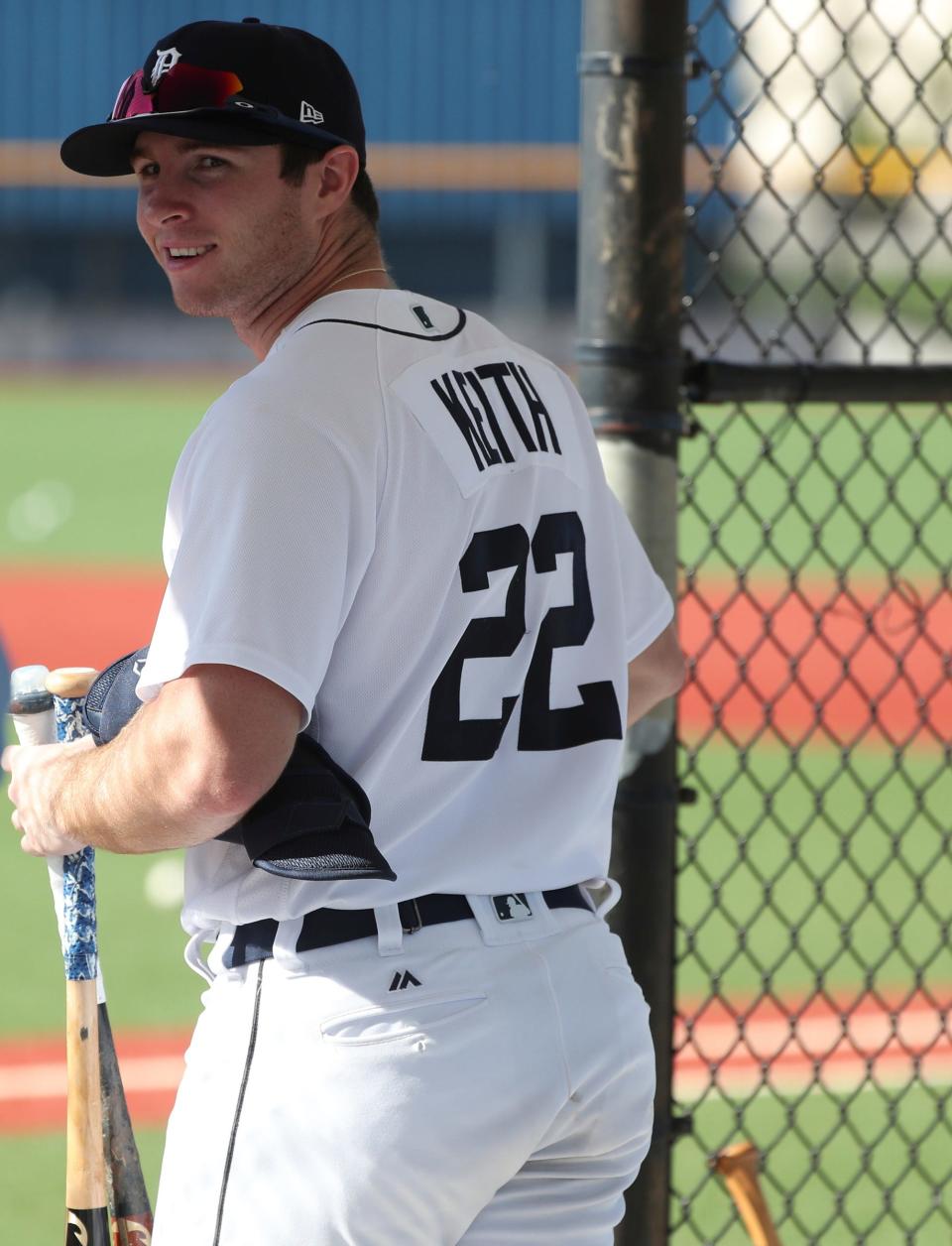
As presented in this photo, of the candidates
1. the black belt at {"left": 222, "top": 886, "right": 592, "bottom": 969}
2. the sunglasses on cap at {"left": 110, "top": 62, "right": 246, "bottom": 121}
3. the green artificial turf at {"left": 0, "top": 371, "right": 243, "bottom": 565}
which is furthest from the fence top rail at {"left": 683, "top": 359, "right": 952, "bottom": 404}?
the green artificial turf at {"left": 0, "top": 371, "right": 243, "bottom": 565}

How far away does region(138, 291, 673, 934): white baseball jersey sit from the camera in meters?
1.73

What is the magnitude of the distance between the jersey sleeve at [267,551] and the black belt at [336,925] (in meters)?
0.24

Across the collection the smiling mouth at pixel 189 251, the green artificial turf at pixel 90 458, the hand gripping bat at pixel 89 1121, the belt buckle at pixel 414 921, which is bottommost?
the green artificial turf at pixel 90 458

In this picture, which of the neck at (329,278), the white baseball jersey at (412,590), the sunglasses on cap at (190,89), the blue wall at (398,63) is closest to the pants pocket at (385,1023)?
the white baseball jersey at (412,590)

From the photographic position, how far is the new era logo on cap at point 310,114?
199 centimetres

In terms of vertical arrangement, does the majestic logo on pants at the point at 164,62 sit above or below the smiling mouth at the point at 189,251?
above

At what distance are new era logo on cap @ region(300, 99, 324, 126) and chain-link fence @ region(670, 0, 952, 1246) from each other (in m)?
0.87

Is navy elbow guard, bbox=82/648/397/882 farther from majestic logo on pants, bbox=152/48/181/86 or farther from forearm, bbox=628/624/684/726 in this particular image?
majestic logo on pants, bbox=152/48/181/86

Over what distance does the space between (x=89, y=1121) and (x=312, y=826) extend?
0.55m

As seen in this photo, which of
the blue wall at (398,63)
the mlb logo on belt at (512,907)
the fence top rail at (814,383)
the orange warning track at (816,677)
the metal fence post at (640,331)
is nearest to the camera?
the mlb logo on belt at (512,907)

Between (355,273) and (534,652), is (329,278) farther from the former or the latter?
(534,652)

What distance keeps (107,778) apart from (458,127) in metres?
37.5

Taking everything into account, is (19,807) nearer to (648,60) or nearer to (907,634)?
(648,60)

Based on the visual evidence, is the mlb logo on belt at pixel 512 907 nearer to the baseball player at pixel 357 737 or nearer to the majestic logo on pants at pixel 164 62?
the baseball player at pixel 357 737
